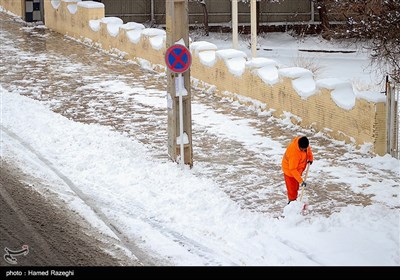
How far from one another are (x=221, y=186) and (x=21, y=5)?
23145mm

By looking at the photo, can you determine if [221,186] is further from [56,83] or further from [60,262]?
[56,83]

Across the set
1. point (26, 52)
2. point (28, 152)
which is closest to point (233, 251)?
point (28, 152)

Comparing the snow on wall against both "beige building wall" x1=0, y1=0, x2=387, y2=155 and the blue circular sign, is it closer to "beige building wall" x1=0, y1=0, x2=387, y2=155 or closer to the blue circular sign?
"beige building wall" x1=0, y1=0, x2=387, y2=155

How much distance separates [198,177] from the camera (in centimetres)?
1669

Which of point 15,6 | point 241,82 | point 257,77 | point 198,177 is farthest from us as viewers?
point 15,6

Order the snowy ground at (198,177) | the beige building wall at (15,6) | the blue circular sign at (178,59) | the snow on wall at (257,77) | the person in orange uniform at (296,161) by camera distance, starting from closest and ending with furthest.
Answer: the snowy ground at (198,177), the person in orange uniform at (296,161), the blue circular sign at (178,59), the snow on wall at (257,77), the beige building wall at (15,6)

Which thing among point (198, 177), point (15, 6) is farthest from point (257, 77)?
point (15, 6)

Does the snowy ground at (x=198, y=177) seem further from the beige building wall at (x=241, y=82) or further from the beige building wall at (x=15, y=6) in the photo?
the beige building wall at (x=15, y=6)

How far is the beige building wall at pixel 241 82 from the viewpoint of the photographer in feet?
61.3

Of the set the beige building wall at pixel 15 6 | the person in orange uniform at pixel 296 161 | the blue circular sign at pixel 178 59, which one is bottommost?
the person in orange uniform at pixel 296 161

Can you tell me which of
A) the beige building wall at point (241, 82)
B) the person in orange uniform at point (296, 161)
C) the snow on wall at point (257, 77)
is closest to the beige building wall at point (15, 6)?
the beige building wall at point (241, 82)

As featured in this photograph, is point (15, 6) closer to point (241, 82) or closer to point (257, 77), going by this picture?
point (241, 82)

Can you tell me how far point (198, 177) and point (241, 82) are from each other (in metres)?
7.41

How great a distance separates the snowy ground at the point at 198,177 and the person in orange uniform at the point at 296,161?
50 cm
